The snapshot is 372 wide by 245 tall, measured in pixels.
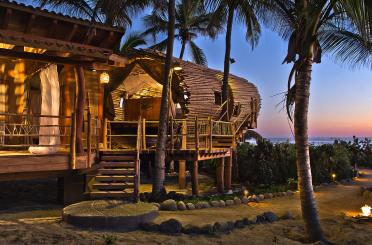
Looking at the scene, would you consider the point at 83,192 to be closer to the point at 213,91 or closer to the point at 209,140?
the point at 209,140

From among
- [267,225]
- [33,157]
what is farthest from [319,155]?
[33,157]

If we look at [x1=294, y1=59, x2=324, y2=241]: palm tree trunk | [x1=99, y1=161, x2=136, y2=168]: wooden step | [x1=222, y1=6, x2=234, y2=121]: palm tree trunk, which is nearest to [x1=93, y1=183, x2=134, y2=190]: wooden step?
[x1=99, y1=161, x2=136, y2=168]: wooden step

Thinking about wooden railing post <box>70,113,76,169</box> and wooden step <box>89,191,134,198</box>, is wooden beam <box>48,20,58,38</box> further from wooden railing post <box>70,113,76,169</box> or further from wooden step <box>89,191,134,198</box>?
wooden step <box>89,191,134,198</box>

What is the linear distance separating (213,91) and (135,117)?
157 inches

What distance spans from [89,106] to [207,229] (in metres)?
8.07

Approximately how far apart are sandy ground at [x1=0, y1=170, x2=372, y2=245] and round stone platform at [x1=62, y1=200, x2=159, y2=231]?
246 mm

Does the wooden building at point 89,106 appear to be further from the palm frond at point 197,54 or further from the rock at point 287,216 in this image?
the palm frond at point 197,54

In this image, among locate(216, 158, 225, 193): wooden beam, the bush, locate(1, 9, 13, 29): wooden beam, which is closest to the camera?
locate(1, 9, 13, 29): wooden beam

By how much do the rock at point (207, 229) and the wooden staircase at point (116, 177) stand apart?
2.76 m

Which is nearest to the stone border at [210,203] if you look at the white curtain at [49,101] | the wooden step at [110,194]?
the wooden step at [110,194]

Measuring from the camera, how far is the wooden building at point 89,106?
1001cm

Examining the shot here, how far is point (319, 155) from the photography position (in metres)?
19.3

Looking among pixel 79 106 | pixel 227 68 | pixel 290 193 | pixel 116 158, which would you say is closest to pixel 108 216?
pixel 79 106

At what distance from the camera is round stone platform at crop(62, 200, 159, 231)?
855cm
